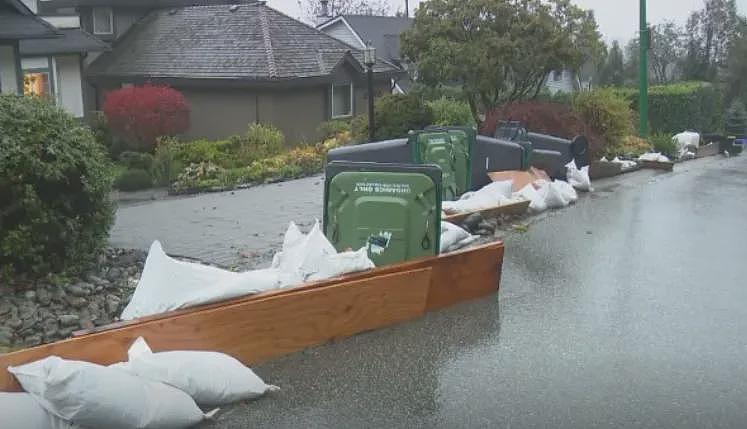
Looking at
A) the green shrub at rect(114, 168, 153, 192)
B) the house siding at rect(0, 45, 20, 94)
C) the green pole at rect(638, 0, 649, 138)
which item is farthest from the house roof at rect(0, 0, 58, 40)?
the green pole at rect(638, 0, 649, 138)

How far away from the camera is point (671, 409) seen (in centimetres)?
550

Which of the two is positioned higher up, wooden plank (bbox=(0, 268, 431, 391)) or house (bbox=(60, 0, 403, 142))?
house (bbox=(60, 0, 403, 142))

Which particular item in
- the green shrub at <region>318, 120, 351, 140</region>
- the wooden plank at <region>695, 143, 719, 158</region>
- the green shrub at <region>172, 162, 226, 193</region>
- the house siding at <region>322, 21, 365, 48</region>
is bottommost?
the wooden plank at <region>695, 143, 719, 158</region>

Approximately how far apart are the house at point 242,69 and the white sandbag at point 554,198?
40.6 ft

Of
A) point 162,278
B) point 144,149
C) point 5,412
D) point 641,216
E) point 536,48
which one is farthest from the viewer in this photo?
point 144,149

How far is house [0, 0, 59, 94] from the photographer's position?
19.0 meters

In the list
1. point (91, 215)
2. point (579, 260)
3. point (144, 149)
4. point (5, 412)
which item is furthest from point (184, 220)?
point (144, 149)

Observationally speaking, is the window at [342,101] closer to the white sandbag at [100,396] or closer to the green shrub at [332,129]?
the green shrub at [332,129]

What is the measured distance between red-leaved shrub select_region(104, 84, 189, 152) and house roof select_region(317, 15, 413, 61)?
792 inches

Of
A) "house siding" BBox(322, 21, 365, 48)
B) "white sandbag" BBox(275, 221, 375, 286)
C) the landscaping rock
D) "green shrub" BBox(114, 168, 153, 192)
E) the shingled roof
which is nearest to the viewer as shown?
the landscaping rock

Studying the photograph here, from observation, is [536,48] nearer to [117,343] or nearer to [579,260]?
[579,260]

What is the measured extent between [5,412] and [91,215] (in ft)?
11.5

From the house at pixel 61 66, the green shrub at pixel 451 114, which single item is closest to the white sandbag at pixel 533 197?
the green shrub at pixel 451 114

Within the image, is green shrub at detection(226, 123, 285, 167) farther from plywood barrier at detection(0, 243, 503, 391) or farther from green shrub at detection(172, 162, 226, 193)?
plywood barrier at detection(0, 243, 503, 391)
